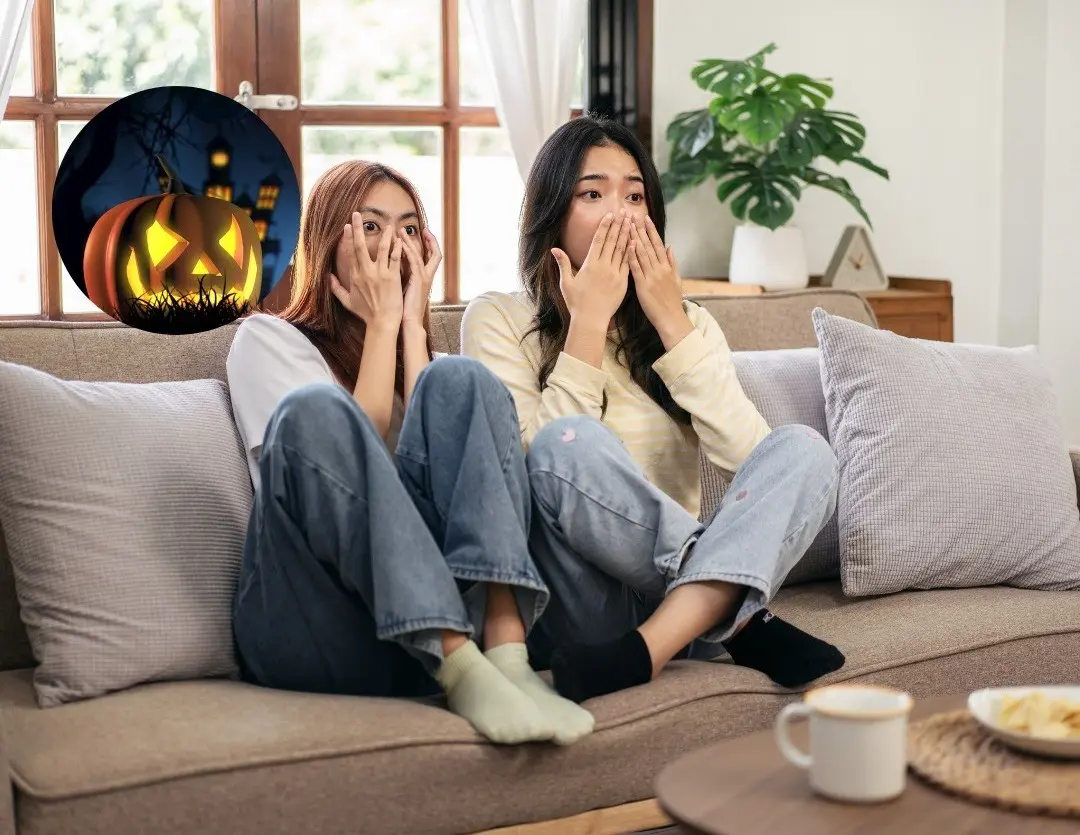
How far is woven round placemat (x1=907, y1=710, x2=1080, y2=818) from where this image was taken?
1086 millimetres

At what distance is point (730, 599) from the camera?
1.62m

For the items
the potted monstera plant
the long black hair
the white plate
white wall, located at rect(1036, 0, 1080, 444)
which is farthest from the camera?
white wall, located at rect(1036, 0, 1080, 444)

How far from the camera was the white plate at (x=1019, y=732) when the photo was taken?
3.79ft

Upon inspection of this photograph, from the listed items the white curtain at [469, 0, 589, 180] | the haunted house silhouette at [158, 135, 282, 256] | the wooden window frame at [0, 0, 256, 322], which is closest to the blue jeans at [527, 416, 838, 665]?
the haunted house silhouette at [158, 135, 282, 256]

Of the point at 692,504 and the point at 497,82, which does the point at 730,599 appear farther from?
the point at 497,82

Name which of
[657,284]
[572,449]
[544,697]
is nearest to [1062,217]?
[657,284]

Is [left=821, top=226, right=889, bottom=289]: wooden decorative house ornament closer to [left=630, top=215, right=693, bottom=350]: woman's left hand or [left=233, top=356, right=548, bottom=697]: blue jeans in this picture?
[left=630, top=215, right=693, bottom=350]: woman's left hand

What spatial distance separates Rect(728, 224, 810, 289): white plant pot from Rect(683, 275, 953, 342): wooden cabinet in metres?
0.05

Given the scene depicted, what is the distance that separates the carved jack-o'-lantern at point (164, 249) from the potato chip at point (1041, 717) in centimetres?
78

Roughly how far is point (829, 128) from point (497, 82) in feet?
2.85

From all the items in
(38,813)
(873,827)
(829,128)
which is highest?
(829,128)

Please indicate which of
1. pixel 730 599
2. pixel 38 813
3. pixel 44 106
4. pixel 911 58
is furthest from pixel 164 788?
pixel 911 58

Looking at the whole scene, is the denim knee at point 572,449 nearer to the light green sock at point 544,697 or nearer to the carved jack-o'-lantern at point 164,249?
the light green sock at point 544,697

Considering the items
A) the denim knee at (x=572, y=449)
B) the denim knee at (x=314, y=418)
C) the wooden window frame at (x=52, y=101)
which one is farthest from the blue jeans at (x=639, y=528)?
the wooden window frame at (x=52, y=101)
